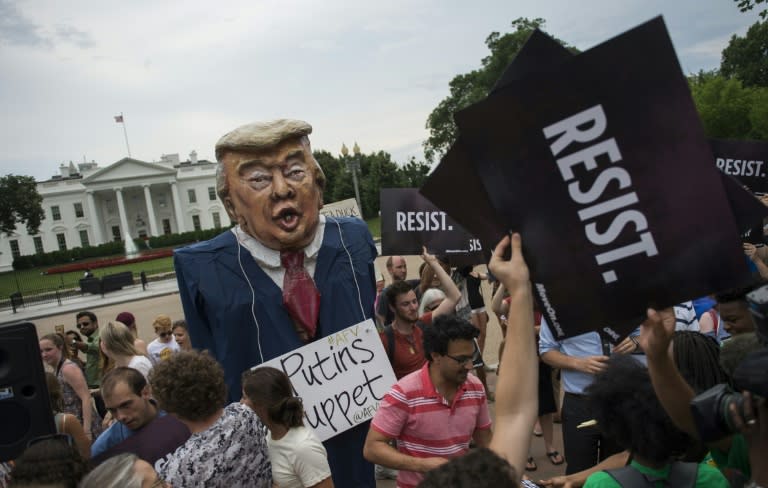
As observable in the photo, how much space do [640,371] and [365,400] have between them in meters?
2.05

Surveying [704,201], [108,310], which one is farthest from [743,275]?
[108,310]

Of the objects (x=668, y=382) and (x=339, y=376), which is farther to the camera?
(x=339, y=376)

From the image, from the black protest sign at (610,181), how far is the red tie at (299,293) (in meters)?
2.35

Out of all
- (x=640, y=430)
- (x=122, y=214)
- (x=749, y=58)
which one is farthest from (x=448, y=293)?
(x=122, y=214)

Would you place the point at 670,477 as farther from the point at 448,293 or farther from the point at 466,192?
the point at 448,293

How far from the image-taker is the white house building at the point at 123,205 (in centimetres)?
7569

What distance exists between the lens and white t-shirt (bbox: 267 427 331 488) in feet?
8.95

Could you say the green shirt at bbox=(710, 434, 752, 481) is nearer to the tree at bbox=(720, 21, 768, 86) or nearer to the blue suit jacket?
the blue suit jacket

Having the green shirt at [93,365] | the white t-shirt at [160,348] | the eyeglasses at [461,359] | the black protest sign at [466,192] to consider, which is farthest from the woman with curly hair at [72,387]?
the black protest sign at [466,192]

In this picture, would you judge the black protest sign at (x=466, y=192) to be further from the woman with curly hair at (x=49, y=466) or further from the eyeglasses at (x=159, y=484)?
the woman with curly hair at (x=49, y=466)

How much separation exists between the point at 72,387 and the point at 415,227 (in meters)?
3.55

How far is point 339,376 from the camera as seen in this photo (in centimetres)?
386

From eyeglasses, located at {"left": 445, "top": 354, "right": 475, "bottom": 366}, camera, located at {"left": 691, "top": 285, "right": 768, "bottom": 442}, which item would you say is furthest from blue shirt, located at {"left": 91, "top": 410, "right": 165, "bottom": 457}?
camera, located at {"left": 691, "top": 285, "right": 768, "bottom": 442}

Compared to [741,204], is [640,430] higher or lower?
lower
